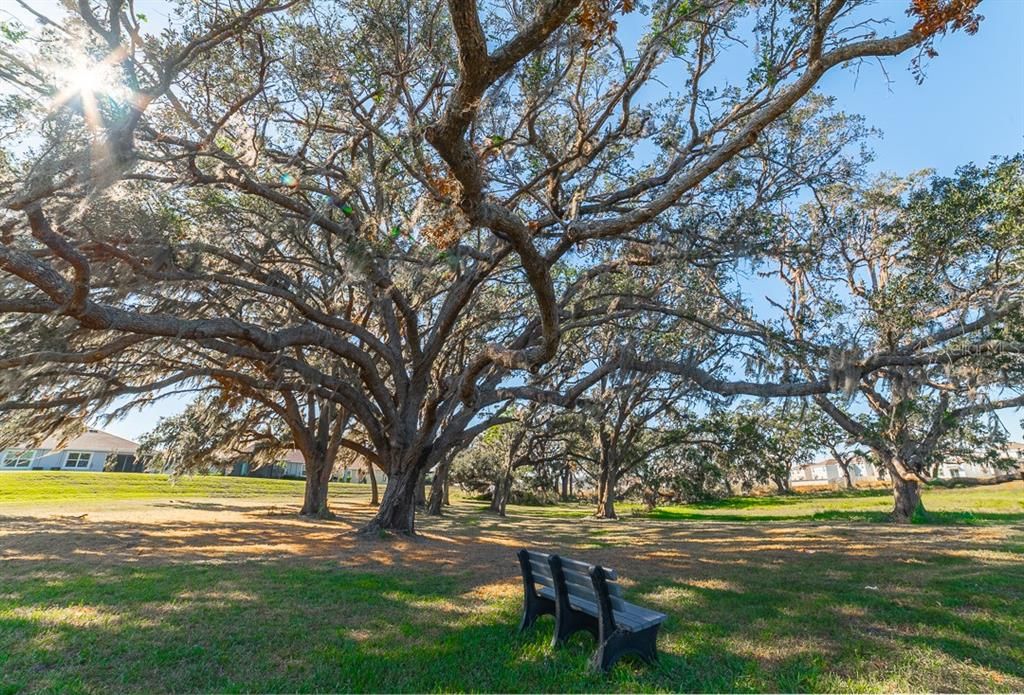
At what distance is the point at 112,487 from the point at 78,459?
63.1ft

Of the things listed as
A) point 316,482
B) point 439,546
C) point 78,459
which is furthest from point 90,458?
point 439,546

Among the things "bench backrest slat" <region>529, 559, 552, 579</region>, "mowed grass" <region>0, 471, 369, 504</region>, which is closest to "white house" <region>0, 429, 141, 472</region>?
"mowed grass" <region>0, 471, 369, 504</region>

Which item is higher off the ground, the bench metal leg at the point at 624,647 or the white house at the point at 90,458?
the white house at the point at 90,458

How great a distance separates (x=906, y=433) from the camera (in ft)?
44.2

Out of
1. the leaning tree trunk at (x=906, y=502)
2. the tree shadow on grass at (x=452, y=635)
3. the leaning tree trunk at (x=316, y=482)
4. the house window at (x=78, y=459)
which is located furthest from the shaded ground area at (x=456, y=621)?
the house window at (x=78, y=459)

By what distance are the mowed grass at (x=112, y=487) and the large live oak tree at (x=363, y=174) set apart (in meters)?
14.4

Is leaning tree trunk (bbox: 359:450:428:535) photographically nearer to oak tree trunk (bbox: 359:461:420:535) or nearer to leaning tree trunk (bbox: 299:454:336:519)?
oak tree trunk (bbox: 359:461:420:535)

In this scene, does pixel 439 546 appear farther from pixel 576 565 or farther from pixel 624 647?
Result: pixel 624 647

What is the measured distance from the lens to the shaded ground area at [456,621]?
3.17m

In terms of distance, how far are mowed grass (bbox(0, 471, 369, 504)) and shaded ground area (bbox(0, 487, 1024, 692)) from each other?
16.6 meters

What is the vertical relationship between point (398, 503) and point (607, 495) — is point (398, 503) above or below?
above

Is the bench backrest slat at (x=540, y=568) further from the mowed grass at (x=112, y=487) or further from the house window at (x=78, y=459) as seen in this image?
the house window at (x=78, y=459)

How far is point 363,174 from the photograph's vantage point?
9.63 meters

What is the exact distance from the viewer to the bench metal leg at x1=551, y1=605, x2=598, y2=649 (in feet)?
12.4
